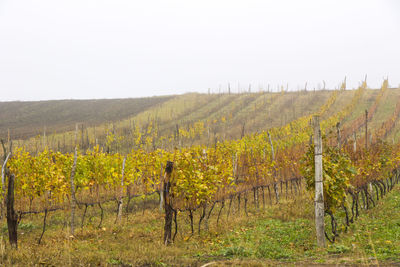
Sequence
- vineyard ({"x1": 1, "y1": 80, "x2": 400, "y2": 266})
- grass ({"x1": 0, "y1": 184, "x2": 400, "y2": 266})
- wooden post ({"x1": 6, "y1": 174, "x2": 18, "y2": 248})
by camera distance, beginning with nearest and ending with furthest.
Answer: grass ({"x1": 0, "y1": 184, "x2": 400, "y2": 266}), wooden post ({"x1": 6, "y1": 174, "x2": 18, "y2": 248}), vineyard ({"x1": 1, "y1": 80, "x2": 400, "y2": 266})

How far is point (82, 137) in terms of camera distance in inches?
1704

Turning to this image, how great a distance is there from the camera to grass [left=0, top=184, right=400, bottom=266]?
5836 millimetres

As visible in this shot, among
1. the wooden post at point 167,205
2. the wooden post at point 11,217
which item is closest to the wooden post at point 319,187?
the wooden post at point 167,205

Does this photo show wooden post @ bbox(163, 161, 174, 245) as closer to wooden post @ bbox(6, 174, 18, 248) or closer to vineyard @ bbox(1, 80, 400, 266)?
vineyard @ bbox(1, 80, 400, 266)

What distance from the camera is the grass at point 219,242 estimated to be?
5.84m

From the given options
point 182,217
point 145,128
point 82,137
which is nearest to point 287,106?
point 145,128

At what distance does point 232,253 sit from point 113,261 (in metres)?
2.87

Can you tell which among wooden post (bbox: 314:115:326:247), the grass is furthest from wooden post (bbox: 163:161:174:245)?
wooden post (bbox: 314:115:326:247)

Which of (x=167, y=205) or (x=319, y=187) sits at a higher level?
(x=319, y=187)

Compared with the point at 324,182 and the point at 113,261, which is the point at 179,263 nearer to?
the point at 113,261

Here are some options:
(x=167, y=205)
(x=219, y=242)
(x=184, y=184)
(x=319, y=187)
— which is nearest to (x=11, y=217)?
(x=167, y=205)

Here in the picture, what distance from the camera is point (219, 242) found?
819 cm

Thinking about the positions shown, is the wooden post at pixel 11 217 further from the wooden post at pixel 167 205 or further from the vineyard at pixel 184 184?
the wooden post at pixel 167 205

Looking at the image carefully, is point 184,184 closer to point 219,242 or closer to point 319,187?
point 219,242
